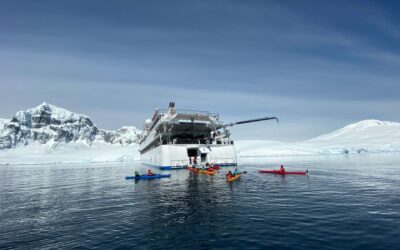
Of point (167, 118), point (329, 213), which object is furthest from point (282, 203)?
point (167, 118)

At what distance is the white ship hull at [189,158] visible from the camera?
46.4 metres

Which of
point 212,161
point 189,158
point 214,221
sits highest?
point 189,158

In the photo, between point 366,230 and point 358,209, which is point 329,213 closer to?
point 358,209

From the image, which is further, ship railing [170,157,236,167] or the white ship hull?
ship railing [170,157,236,167]

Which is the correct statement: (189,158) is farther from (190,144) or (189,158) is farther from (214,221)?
(214,221)

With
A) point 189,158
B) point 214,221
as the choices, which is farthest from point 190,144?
point 214,221

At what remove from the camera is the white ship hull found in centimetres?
4638

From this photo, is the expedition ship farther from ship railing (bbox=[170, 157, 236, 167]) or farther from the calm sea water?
the calm sea water

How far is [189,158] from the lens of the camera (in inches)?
1921

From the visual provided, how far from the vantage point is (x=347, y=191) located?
19.1m

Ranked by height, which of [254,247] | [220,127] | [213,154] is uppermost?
[220,127]

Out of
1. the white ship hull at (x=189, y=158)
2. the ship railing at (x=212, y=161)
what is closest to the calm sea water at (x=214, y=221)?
the white ship hull at (x=189, y=158)

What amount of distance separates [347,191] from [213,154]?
31122 millimetres

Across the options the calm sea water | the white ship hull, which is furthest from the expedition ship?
the calm sea water
